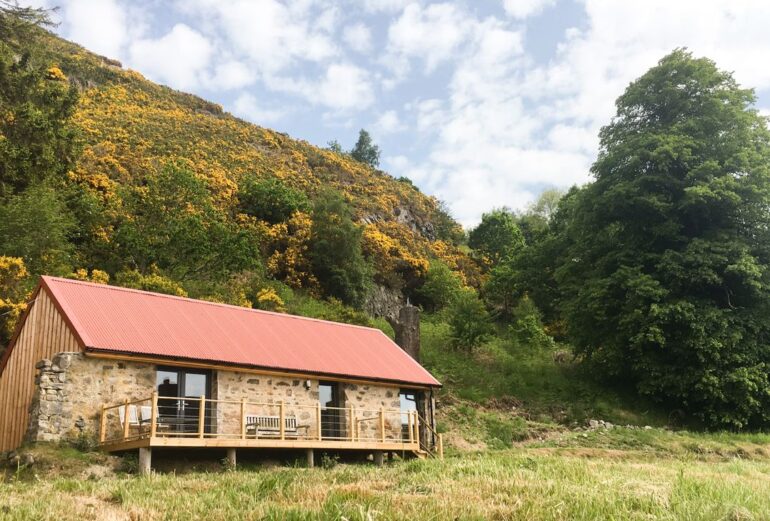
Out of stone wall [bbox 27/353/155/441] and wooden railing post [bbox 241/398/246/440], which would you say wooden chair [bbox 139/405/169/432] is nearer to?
stone wall [bbox 27/353/155/441]

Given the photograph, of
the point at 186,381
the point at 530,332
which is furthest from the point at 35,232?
the point at 530,332

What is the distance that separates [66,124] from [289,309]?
41.0ft

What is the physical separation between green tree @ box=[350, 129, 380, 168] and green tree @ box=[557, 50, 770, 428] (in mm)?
51791

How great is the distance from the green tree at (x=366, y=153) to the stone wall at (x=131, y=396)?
2460 inches

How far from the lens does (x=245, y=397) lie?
17.7 meters

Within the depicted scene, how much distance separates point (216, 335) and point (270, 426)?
2990mm

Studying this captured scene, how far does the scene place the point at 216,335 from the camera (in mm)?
18594

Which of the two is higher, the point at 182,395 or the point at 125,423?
the point at 182,395

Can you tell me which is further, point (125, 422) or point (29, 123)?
point (29, 123)

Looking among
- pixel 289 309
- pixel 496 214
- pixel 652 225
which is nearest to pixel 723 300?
pixel 652 225

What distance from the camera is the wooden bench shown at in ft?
56.9

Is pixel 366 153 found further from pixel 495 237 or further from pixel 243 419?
pixel 243 419

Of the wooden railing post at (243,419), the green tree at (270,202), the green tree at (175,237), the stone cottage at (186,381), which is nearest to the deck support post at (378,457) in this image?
the stone cottage at (186,381)

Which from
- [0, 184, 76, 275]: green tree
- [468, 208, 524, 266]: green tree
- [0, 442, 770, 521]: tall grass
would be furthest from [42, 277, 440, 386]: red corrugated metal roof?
[468, 208, 524, 266]: green tree
